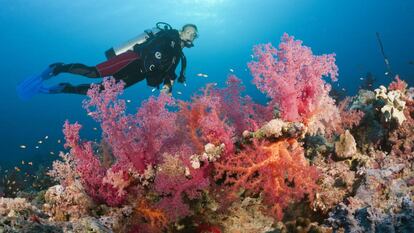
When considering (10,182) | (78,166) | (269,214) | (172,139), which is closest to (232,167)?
(269,214)

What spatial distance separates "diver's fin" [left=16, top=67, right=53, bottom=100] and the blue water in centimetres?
2927

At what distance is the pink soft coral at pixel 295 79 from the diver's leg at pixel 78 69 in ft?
17.4

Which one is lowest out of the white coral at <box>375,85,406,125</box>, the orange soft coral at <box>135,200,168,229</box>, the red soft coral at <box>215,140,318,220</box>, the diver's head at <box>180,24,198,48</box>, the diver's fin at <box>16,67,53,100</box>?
the orange soft coral at <box>135,200,168,229</box>

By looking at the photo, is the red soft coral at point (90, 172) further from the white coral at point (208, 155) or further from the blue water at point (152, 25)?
the blue water at point (152, 25)

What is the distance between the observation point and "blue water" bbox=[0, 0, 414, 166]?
67.2 meters

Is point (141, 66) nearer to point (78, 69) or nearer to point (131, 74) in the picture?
point (131, 74)

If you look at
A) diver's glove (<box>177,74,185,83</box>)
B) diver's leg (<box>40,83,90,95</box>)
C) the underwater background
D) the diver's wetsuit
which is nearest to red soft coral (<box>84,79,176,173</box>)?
diver's glove (<box>177,74,185,83</box>)

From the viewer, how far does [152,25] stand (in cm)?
8169

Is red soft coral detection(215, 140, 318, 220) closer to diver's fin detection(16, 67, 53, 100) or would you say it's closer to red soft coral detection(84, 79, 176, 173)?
red soft coral detection(84, 79, 176, 173)

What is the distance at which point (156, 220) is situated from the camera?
386 cm

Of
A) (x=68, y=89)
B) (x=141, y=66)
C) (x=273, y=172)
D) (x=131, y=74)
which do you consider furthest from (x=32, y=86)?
(x=273, y=172)

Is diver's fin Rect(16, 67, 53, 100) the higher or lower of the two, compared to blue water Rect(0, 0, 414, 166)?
lower

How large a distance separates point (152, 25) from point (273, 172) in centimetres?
8272

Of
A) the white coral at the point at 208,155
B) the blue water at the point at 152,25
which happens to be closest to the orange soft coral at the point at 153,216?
the white coral at the point at 208,155
